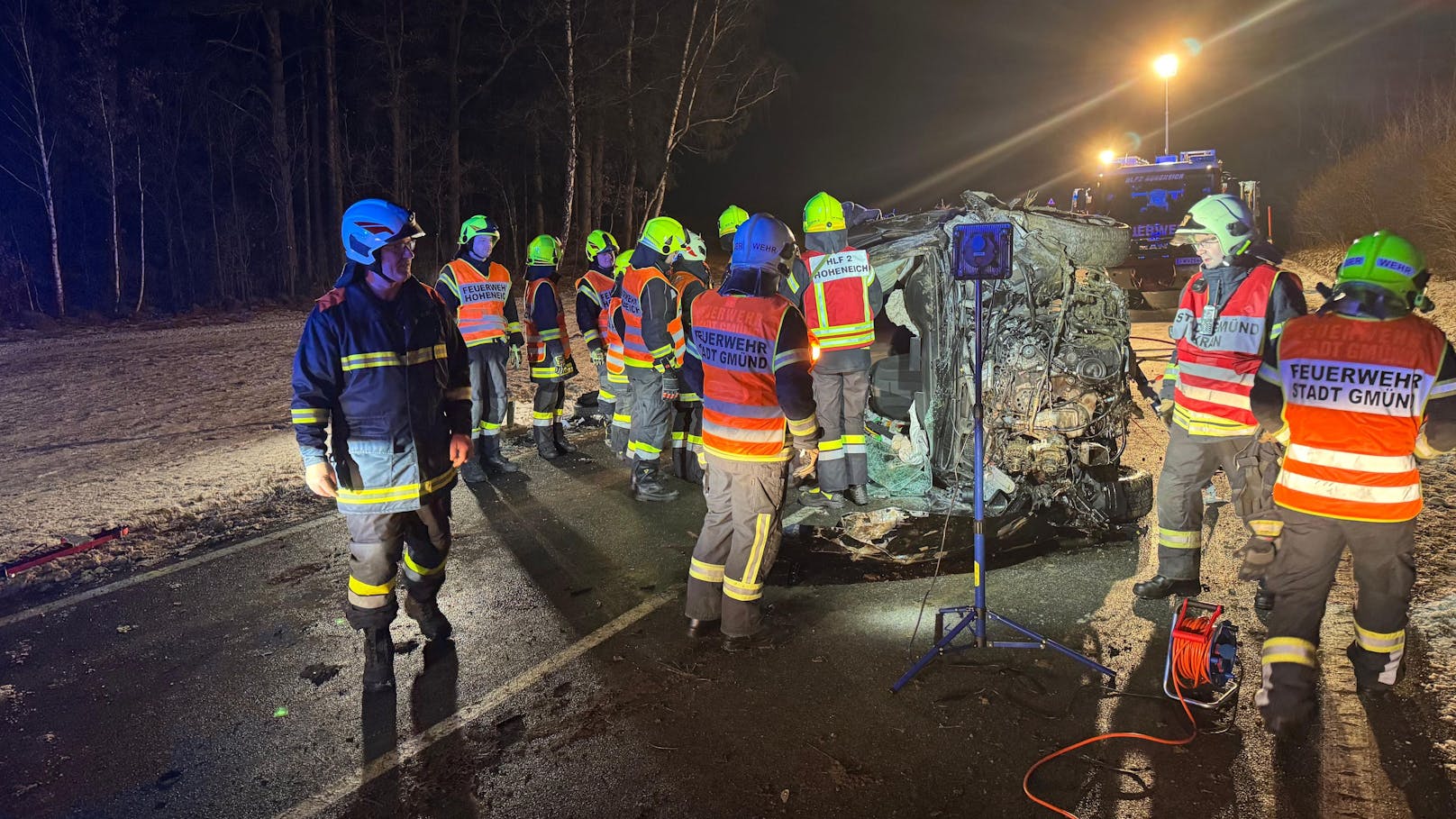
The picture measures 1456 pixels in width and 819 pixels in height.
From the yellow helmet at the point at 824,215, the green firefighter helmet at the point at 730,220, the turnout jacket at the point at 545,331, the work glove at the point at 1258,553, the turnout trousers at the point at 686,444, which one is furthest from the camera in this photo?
the turnout jacket at the point at 545,331

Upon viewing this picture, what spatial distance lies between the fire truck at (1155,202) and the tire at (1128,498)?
1269cm

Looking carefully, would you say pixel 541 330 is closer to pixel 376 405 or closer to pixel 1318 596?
pixel 376 405

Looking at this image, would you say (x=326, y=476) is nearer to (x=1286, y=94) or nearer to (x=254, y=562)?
(x=254, y=562)

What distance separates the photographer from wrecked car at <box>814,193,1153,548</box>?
20.4 feet

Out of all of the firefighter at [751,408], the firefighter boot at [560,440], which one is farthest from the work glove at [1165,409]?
the firefighter boot at [560,440]

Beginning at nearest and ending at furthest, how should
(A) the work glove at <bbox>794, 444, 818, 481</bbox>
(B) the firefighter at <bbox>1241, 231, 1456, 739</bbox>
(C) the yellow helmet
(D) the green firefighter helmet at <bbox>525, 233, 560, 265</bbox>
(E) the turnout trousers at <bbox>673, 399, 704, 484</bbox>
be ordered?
1. (B) the firefighter at <bbox>1241, 231, 1456, 739</bbox>
2. (C) the yellow helmet
3. (A) the work glove at <bbox>794, 444, 818, 481</bbox>
4. (E) the turnout trousers at <bbox>673, 399, 704, 484</bbox>
5. (D) the green firefighter helmet at <bbox>525, 233, 560, 265</bbox>

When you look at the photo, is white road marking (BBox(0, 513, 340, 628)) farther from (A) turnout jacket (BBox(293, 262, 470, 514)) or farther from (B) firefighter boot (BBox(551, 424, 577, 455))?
(A) turnout jacket (BBox(293, 262, 470, 514))

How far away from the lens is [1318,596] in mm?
3398

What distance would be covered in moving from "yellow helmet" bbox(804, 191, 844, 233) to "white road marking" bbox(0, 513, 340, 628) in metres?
4.05

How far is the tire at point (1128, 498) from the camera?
587 cm

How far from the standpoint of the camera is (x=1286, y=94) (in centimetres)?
4744

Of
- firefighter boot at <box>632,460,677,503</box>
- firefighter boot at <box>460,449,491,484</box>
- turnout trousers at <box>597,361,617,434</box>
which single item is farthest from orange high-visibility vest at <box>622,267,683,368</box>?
firefighter boot at <box>460,449,491,484</box>

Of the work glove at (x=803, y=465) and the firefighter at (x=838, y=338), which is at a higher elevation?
the firefighter at (x=838, y=338)

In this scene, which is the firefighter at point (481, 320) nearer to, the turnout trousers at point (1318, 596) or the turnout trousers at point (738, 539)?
the turnout trousers at point (738, 539)
